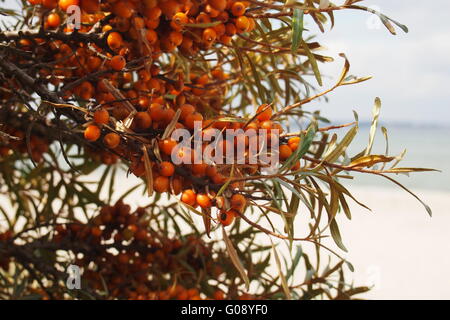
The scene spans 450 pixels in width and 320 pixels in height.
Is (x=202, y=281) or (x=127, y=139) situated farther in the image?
(x=202, y=281)

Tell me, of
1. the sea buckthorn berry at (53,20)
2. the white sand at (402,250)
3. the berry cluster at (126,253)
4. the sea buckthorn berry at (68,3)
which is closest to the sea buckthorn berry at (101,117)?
the sea buckthorn berry at (68,3)

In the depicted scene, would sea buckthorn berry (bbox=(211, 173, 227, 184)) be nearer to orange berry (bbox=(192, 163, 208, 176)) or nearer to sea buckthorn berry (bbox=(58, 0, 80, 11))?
orange berry (bbox=(192, 163, 208, 176))

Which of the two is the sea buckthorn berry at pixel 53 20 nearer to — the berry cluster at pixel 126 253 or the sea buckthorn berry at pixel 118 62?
the sea buckthorn berry at pixel 118 62

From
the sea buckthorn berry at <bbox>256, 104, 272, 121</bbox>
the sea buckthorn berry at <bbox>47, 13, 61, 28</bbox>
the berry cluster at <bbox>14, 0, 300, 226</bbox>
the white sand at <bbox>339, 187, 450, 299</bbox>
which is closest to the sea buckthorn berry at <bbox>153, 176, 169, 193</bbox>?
the berry cluster at <bbox>14, 0, 300, 226</bbox>

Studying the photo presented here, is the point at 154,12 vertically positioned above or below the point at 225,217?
above

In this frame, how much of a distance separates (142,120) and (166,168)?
52 millimetres

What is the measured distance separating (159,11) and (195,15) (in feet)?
0.15

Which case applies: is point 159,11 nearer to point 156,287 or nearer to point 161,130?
point 161,130

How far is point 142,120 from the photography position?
470mm

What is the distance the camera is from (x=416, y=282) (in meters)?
3.75

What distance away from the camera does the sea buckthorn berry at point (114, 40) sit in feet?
1.63

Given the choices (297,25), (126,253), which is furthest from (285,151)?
(126,253)

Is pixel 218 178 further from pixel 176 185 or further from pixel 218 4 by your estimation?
pixel 218 4
